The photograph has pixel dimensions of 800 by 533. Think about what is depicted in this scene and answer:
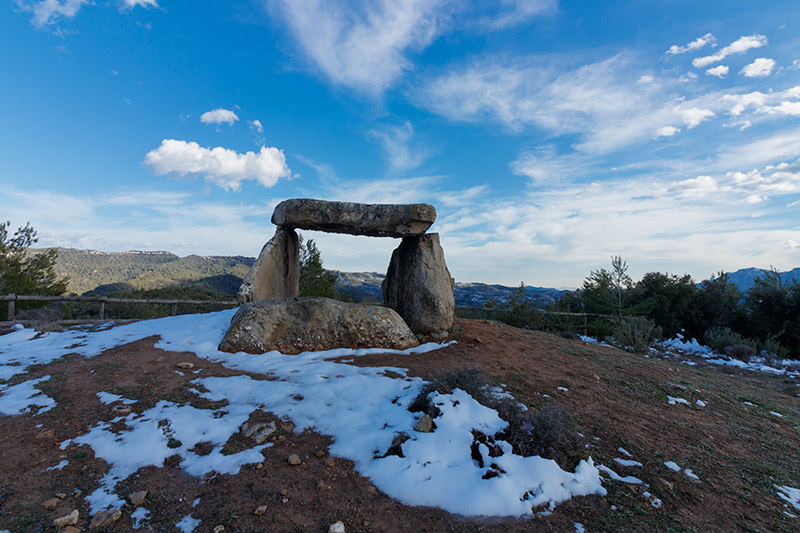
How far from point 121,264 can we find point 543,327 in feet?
400

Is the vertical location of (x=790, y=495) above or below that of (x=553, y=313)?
below

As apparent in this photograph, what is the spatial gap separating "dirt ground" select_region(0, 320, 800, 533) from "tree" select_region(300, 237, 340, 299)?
1125 centimetres

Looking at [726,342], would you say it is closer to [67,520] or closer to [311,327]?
[311,327]

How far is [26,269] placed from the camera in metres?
15.1

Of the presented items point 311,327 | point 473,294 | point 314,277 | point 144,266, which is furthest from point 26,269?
point 144,266

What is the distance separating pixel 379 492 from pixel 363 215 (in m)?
6.14

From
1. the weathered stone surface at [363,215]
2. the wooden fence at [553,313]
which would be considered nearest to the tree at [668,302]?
the wooden fence at [553,313]

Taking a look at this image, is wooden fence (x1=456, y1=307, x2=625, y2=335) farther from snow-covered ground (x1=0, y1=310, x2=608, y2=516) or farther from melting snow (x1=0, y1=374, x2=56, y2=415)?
melting snow (x1=0, y1=374, x2=56, y2=415)

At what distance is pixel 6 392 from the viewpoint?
172 inches

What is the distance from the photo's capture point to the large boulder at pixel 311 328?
21.7 ft

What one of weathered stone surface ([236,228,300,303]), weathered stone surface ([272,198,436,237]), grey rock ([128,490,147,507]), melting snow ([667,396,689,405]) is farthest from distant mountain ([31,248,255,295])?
melting snow ([667,396,689,405])

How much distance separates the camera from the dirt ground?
2508mm

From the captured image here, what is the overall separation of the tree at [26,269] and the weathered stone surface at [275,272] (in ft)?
41.8

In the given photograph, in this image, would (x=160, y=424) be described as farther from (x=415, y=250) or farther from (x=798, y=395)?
(x=798, y=395)
